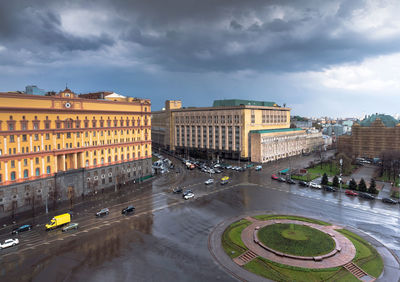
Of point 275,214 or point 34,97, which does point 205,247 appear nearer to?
point 275,214

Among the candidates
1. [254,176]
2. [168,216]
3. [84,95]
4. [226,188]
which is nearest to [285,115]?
[254,176]

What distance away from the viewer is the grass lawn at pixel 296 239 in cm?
3953

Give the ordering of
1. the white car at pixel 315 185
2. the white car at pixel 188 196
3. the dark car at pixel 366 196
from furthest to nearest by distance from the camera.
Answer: the white car at pixel 315 185, the white car at pixel 188 196, the dark car at pixel 366 196

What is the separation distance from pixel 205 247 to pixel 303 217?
23189mm

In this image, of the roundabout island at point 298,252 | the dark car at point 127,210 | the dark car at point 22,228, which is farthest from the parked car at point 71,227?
the roundabout island at point 298,252

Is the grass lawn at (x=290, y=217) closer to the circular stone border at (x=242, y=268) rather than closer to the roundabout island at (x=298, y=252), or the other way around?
the roundabout island at (x=298, y=252)

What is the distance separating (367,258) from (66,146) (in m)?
67.8

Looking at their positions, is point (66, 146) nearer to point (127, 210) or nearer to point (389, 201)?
point (127, 210)

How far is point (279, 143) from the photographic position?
12825 cm

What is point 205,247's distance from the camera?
41406 millimetres

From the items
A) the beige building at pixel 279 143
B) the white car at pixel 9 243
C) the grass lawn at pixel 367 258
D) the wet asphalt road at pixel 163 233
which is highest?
the beige building at pixel 279 143

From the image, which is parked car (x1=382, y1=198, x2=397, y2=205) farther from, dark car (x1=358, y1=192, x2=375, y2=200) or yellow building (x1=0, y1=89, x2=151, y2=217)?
yellow building (x1=0, y1=89, x2=151, y2=217)

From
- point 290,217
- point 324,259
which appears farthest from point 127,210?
point 324,259

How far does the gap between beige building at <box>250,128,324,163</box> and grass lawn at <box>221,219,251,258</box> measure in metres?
68.9
